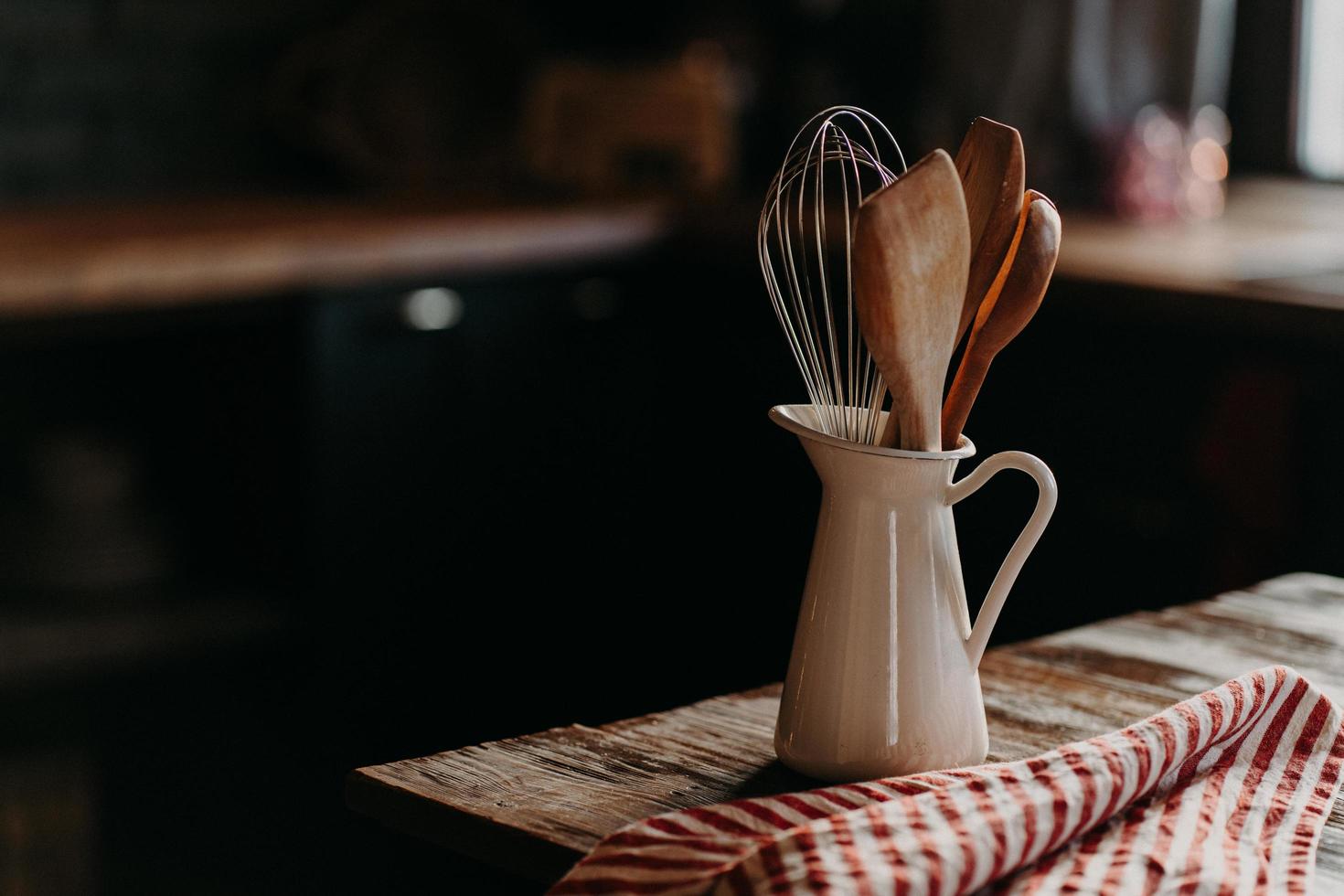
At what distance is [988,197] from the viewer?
2.20 ft

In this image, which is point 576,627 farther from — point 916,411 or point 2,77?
point 916,411

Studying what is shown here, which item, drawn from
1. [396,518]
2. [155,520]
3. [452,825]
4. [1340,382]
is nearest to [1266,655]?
[452,825]

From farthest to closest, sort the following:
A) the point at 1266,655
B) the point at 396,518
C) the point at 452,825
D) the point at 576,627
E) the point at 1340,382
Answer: the point at 576,627 < the point at 396,518 < the point at 1340,382 < the point at 1266,655 < the point at 452,825

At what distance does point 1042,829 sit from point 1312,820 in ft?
0.46

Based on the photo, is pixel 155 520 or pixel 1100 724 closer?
pixel 1100 724

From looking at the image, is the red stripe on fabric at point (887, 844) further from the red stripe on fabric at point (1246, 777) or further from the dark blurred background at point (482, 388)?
the dark blurred background at point (482, 388)

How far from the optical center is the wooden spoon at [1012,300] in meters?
0.66

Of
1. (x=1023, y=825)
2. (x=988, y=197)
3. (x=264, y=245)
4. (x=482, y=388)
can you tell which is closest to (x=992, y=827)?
(x=1023, y=825)

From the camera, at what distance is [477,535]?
223cm

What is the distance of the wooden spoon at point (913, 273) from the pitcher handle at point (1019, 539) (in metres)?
0.05

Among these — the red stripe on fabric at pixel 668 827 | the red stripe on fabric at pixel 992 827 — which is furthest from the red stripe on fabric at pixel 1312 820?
the red stripe on fabric at pixel 668 827

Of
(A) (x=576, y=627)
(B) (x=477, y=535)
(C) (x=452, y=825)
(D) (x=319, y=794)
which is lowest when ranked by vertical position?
(D) (x=319, y=794)

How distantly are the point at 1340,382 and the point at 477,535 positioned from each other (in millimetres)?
1110

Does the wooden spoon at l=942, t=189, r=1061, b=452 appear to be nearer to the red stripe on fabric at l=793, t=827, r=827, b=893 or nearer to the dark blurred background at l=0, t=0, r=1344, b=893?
the red stripe on fabric at l=793, t=827, r=827, b=893
